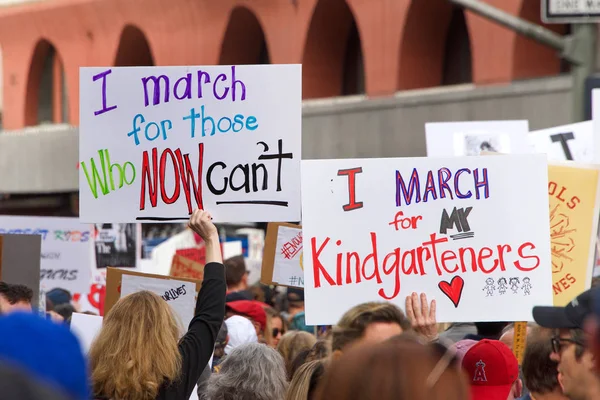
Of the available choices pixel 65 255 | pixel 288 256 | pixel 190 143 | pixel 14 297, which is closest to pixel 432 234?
pixel 190 143

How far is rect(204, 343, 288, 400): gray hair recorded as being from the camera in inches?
170

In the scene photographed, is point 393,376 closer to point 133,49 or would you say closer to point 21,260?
point 21,260

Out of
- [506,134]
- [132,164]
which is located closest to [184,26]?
[506,134]

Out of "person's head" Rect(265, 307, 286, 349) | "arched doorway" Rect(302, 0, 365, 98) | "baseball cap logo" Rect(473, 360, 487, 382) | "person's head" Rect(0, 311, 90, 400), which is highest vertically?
"arched doorway" Rect(302, 0, 365, 98)

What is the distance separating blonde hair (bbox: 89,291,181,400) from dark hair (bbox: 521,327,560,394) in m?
1.20

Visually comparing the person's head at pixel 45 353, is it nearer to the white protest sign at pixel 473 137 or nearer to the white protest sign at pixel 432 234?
the white protest sign at pixel 432 234

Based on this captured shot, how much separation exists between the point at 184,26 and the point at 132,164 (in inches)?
839

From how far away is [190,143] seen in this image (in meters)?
5.30

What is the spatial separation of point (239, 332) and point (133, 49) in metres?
22.6

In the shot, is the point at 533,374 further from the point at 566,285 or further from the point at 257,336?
the point at 257,336

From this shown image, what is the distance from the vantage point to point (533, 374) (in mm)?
4016

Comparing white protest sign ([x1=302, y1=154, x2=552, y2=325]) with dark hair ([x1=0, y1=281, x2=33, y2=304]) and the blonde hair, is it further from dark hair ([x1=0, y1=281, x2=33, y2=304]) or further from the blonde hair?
dark hair ([x1=0, y1=281, x2=33, y2=304])

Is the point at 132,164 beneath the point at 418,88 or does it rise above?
beneath

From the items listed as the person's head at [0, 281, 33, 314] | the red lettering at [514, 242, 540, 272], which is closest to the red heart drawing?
the red lettering at [514, 242, 540, 272]
